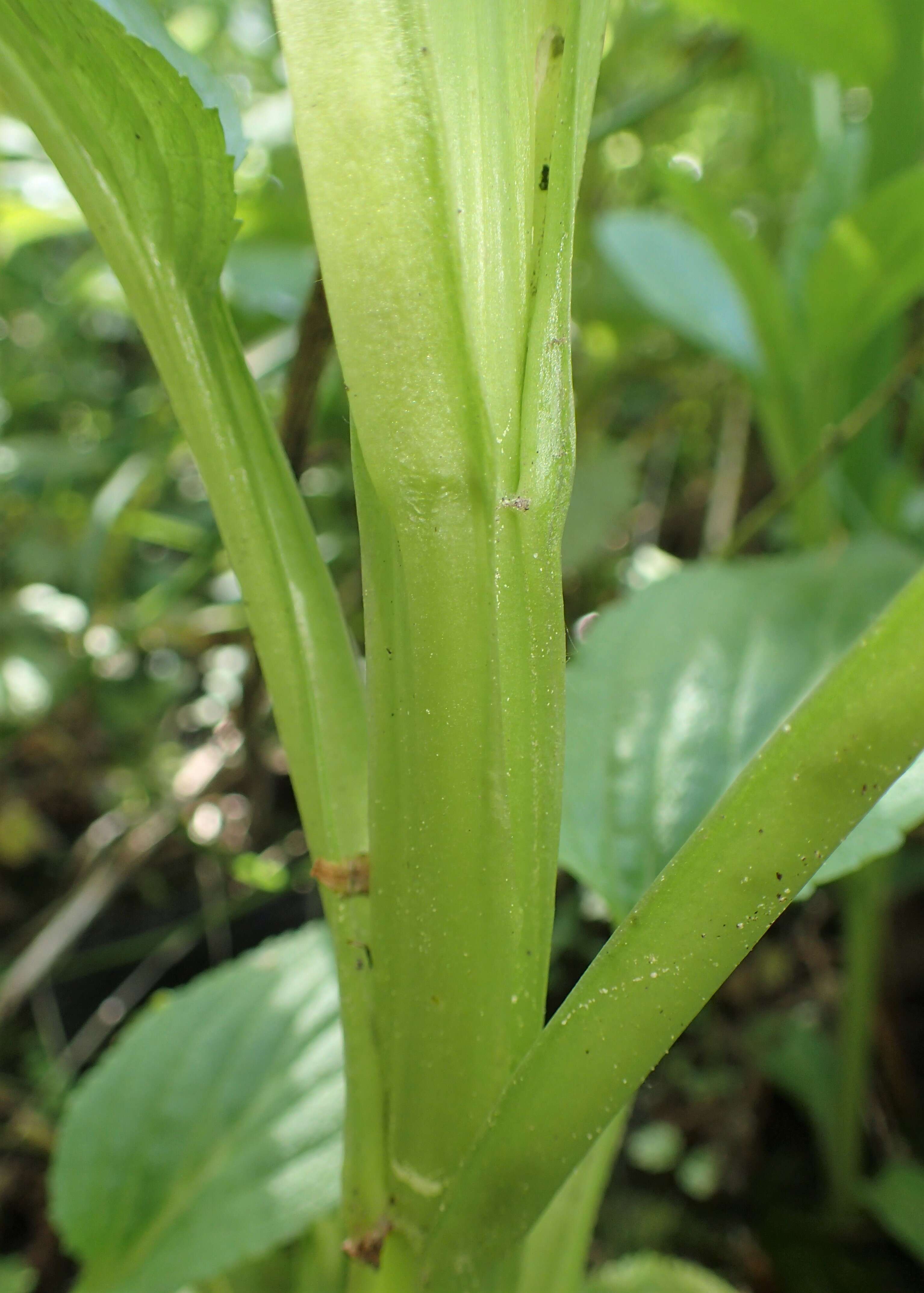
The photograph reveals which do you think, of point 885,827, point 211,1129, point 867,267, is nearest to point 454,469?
point 885,827

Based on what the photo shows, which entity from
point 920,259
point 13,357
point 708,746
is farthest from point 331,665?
point 13,357

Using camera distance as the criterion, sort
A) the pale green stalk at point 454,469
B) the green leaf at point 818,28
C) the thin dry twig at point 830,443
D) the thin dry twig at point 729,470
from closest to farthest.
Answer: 1. the pale green stalk at point 454,469
2. the green leaf at point 818,28
3. the thin dry twig at point 830,443
4. the thin dry twig at point 729,470

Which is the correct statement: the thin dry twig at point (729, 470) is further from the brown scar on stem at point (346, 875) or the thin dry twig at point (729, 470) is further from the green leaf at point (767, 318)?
the brown scar on stem at point (346, 875)

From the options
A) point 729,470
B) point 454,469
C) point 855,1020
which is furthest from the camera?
point 729,470

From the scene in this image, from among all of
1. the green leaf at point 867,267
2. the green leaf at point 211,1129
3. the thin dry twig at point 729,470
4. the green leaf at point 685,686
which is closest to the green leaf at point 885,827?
the green leaf at point 685,686

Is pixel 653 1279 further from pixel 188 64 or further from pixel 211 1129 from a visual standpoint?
pixel 188 64

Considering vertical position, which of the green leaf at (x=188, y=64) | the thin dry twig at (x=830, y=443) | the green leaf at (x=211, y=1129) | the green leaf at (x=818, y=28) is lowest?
the green leaf at (x=211, y=1129)

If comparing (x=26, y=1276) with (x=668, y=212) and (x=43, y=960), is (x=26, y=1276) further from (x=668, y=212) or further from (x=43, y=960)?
(x=668, y=212)

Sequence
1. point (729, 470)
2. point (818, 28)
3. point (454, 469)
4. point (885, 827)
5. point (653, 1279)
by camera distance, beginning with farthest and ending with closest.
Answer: point (729, 470) < point (818, 28) < point (653, 1279) < point (885, 827) < point (454, 469)
